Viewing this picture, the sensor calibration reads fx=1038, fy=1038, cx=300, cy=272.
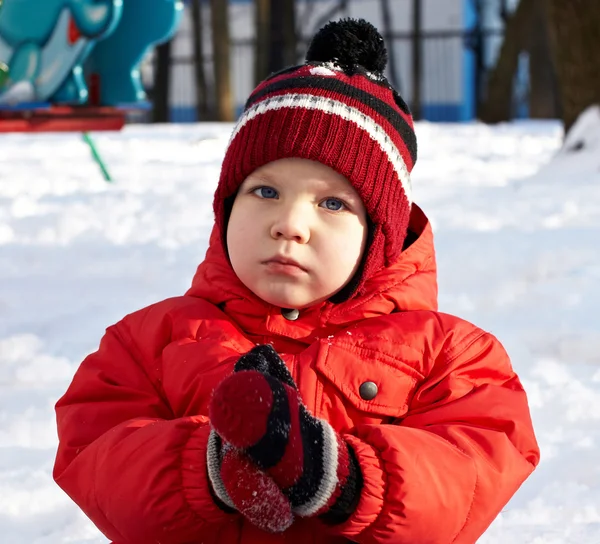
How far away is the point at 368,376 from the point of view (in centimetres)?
174

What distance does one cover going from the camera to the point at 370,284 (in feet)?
6.14

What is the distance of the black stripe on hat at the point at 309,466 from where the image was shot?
1.48 metres

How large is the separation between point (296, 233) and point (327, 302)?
188 mm

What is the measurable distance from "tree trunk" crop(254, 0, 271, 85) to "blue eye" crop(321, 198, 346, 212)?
45.5 feet

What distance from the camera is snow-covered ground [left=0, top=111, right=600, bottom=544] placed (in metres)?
2.32

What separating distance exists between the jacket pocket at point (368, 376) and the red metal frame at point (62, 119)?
4614mm

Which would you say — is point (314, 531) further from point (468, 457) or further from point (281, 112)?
point (281, 112)

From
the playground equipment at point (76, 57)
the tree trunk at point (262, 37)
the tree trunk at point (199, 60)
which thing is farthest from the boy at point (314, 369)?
the tree trunk at point (199, 60)

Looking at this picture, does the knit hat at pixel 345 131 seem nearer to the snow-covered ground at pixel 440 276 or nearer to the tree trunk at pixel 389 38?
the snow-covered ground at pixel 440 276

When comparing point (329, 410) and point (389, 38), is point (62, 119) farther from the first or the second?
point (389, 38)

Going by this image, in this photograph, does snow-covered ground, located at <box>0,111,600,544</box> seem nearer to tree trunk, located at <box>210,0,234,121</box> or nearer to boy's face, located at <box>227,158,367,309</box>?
boy's face, located at <box>227,158,367,309</box>

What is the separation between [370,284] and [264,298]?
21 cm

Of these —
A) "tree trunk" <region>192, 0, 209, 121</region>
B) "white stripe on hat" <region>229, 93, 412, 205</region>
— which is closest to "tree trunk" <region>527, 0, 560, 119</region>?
"tree trunk" <region>192, 0, 209, 121</region>

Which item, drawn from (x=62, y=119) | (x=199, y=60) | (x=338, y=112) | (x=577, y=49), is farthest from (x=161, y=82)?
(x=338, y=112)
